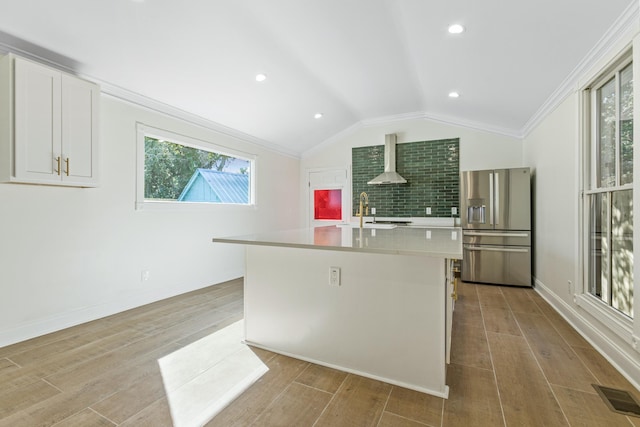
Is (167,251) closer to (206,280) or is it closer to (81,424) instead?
(206,280)

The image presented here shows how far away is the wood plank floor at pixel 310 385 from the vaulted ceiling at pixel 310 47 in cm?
232

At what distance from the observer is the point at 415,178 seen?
536 centimetres

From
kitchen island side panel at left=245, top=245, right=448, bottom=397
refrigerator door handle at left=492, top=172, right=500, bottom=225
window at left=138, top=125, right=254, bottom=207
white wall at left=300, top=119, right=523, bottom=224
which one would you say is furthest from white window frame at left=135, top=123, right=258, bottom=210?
refrigerator door handle at left=492, top=172, right=500, bottom=225

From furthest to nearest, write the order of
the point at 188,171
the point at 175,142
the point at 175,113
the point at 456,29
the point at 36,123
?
the point at 188,171 < the point at 175,142 < the point at 175,113 < the point at 456,29 < the point at 36,123

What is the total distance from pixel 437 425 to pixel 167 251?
331 centimetres

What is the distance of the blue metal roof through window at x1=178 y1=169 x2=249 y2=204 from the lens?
4.09 metres

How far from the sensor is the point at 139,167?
11.0 ft

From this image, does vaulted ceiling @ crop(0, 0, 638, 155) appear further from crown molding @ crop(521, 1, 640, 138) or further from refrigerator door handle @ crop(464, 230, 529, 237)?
refrigerator door handle @ crop(464, 230, 529, 237)

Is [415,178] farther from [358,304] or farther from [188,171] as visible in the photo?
[358,304]

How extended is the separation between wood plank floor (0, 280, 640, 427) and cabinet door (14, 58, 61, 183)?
4.49 ft

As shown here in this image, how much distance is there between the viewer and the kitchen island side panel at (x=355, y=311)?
176 centimetres

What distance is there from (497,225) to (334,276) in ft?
10.9

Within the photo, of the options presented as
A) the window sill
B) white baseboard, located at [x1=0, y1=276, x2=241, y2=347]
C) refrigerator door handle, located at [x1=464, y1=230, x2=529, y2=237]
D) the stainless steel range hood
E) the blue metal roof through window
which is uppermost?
the stainless steel range hood

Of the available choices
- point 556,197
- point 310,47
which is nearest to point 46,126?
point 310,47
